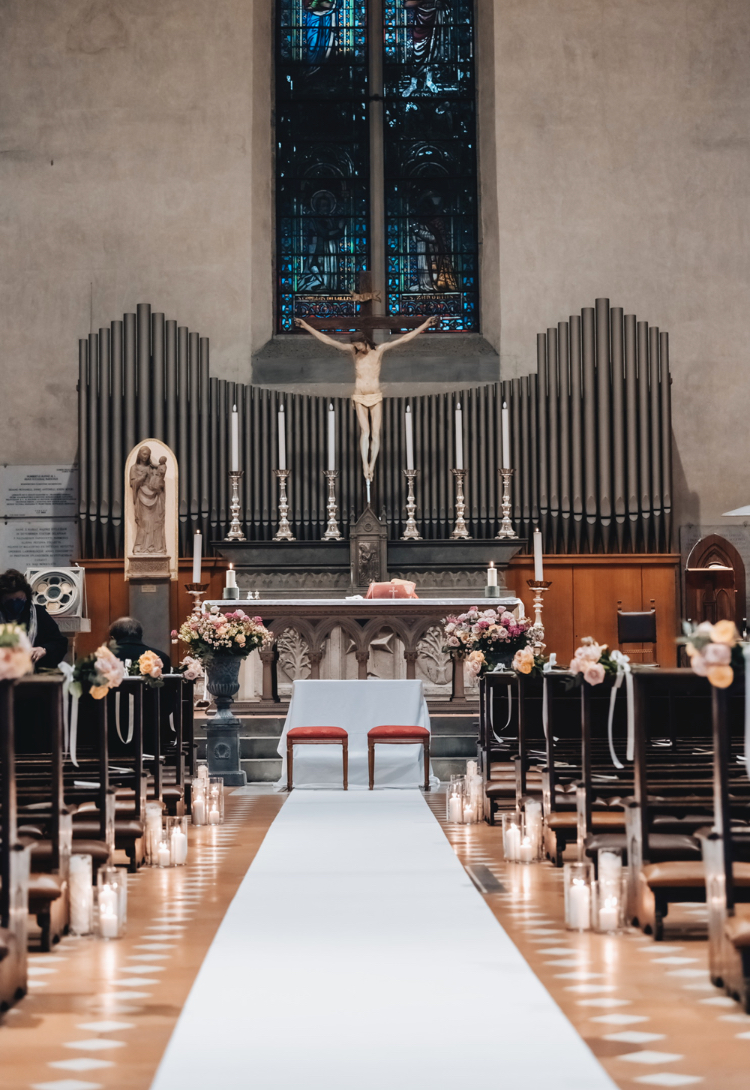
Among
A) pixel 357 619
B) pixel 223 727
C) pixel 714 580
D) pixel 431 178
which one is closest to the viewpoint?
pixel 223 727

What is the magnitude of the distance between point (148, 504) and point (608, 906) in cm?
936

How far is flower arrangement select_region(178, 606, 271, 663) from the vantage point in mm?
9289

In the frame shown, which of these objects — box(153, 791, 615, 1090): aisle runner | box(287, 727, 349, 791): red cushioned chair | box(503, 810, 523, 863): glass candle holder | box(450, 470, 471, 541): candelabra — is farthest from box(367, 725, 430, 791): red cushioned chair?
box(450, 470, 471, 541): candelabra

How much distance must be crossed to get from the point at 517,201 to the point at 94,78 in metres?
4.68

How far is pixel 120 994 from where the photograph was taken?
3.68m

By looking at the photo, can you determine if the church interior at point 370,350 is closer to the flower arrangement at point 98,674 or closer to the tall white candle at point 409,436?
the tall white candle at point 409,436

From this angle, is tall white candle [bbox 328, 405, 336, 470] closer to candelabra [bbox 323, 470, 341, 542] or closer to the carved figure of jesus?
candelabra [bbox 323, 470, 341, 542]

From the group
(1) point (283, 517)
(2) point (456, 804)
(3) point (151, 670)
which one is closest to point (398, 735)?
(2) point (456, 804)

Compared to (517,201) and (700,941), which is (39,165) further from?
(700,941)

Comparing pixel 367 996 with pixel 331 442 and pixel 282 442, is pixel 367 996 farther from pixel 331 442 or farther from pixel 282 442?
pixel 282 442

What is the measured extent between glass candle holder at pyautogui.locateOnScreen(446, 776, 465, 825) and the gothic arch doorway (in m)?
6.37

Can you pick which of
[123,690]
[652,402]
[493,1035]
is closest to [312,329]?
[652,402]

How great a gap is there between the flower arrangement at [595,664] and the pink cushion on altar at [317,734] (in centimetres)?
340

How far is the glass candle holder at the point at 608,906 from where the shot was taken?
14.6 feet
